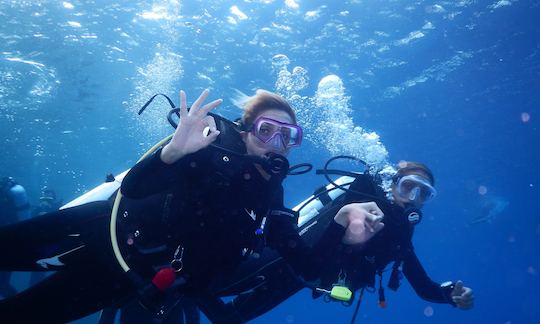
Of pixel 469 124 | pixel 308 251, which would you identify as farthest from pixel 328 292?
pixel 469 124

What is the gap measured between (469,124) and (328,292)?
24.4 meters

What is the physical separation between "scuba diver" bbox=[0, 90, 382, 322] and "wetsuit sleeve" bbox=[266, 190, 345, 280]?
0.40 meters

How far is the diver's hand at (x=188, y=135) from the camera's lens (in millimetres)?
2949

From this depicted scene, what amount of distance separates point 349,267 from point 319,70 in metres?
15.6

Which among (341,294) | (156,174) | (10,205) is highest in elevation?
(156,174)

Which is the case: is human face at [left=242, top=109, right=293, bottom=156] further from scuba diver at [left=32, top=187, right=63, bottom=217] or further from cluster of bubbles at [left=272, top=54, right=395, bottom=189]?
scuba diver at [left=32, top=187, right=63, bottom=217]

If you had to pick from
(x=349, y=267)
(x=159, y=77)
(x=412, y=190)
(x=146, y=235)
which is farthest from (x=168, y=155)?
(x=159, y=77)

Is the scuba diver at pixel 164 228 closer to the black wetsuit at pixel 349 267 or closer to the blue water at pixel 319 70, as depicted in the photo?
the black wetsuit at pixel 349 267

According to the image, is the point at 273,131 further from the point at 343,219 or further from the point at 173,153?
the point at 343,219

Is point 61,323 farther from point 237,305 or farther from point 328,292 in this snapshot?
point 328,292

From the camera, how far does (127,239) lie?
10.7ft

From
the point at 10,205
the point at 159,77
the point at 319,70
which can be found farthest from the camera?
the point at 159,77

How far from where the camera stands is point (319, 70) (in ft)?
61.6

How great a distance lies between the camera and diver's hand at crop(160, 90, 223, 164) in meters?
2.95
